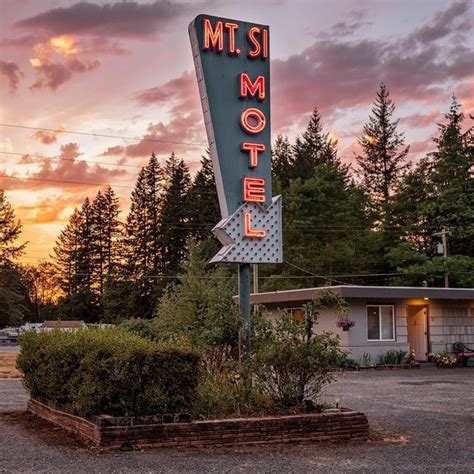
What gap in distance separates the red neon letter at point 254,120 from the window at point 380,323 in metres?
15.0

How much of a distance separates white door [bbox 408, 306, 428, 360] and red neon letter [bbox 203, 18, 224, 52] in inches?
722

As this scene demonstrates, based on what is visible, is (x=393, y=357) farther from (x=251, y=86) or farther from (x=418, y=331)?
(x=251, y=86)

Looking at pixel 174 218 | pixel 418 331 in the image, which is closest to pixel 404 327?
pixel 418 331

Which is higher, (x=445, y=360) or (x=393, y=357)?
(x=393, y=357)

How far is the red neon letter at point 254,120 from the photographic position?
41.7ft

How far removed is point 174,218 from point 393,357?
43.5m

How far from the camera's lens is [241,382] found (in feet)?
35.3

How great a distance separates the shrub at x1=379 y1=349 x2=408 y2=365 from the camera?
25.8 metres

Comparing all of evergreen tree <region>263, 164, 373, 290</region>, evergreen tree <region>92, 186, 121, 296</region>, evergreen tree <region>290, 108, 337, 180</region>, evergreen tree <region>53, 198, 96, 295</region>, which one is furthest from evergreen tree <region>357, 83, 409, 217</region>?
evergreen tree <region>53, 198, 96, 295</region>

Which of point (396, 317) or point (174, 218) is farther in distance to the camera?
point (174, 218)

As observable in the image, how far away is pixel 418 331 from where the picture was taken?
1112 inches

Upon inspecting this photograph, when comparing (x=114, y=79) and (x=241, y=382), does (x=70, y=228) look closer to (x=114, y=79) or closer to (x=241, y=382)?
(x=114, y=79)

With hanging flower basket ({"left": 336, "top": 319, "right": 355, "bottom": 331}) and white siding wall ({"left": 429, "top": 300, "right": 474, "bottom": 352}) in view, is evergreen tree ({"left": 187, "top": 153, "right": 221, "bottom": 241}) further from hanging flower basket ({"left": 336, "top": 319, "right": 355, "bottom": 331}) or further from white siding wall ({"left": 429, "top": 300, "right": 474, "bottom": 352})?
hanging flower basket ({"left": 336, "top": 319, "right": 355, "bottom": 331})

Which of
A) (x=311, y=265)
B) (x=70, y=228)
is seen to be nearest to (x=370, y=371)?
(x=311, y=265)
